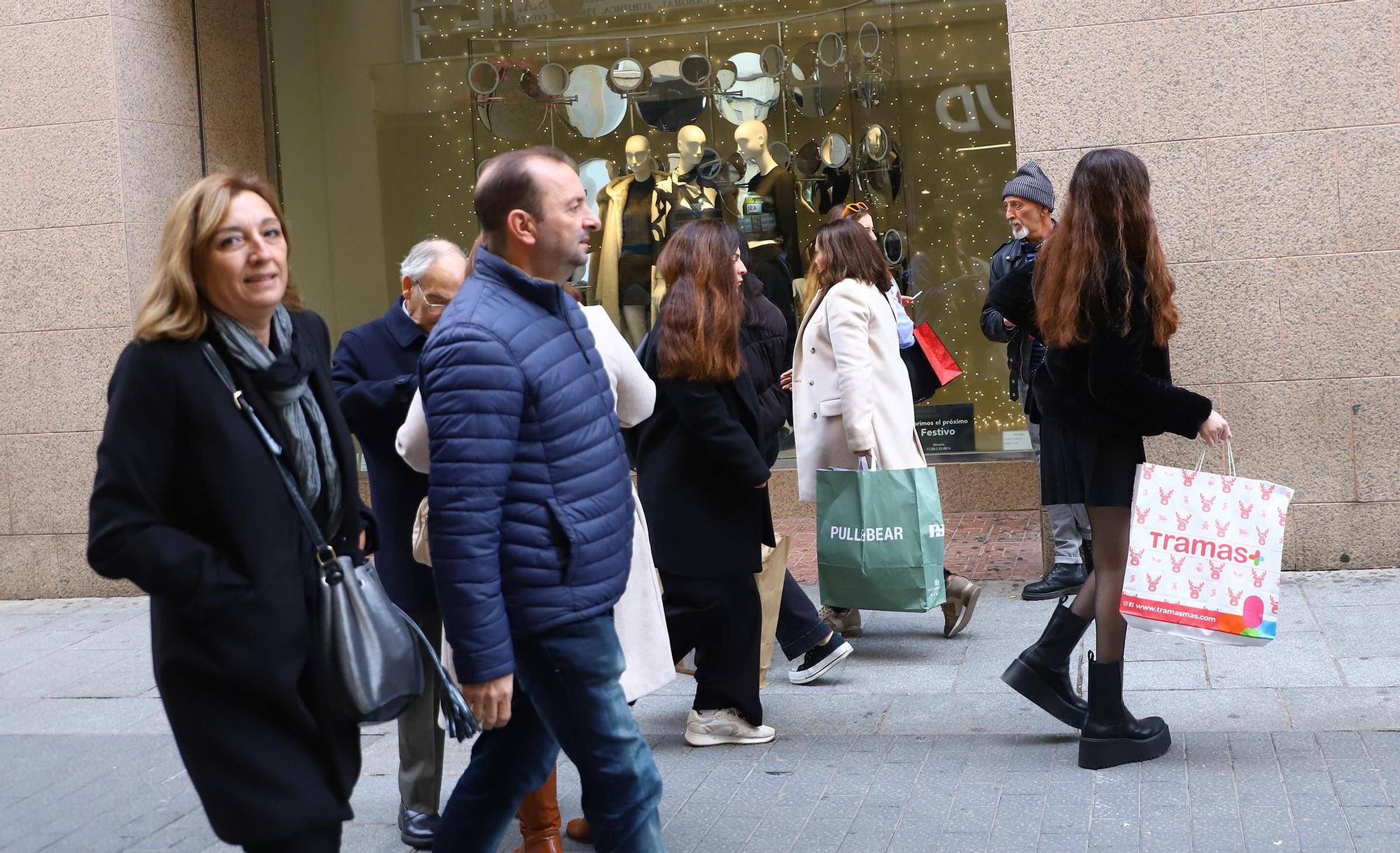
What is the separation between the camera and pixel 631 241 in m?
10.7

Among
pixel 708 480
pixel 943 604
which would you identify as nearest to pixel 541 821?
pixel 708 480

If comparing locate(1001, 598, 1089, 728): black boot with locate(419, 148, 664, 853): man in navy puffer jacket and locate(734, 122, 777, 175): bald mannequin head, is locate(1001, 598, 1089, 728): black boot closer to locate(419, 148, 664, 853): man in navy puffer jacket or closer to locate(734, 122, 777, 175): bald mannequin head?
locate(419, 148, 664, 853): man in navy puffer jacket

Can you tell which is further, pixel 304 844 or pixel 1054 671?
pixel 1054 671

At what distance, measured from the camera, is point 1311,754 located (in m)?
4.75

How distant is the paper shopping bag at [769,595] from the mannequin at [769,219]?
487cm

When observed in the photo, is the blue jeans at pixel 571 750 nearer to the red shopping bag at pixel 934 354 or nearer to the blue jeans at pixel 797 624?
the blue jeans at pixel 797 624

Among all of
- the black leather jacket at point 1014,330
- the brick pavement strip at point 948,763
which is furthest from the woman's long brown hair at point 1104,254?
the black leather jacket at point 1014,330

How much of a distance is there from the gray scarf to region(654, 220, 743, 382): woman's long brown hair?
216 cm

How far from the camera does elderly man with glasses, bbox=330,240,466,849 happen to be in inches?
174

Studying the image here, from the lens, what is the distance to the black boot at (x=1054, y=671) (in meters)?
4.91

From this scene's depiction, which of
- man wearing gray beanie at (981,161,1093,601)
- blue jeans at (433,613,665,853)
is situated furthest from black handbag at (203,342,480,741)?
man wearing gray beanie at (981,161,1093,601)

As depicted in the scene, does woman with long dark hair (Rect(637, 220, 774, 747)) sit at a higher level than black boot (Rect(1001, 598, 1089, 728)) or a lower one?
higher

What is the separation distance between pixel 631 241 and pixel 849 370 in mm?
4871

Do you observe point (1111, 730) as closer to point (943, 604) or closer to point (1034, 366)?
point (943, 604)
